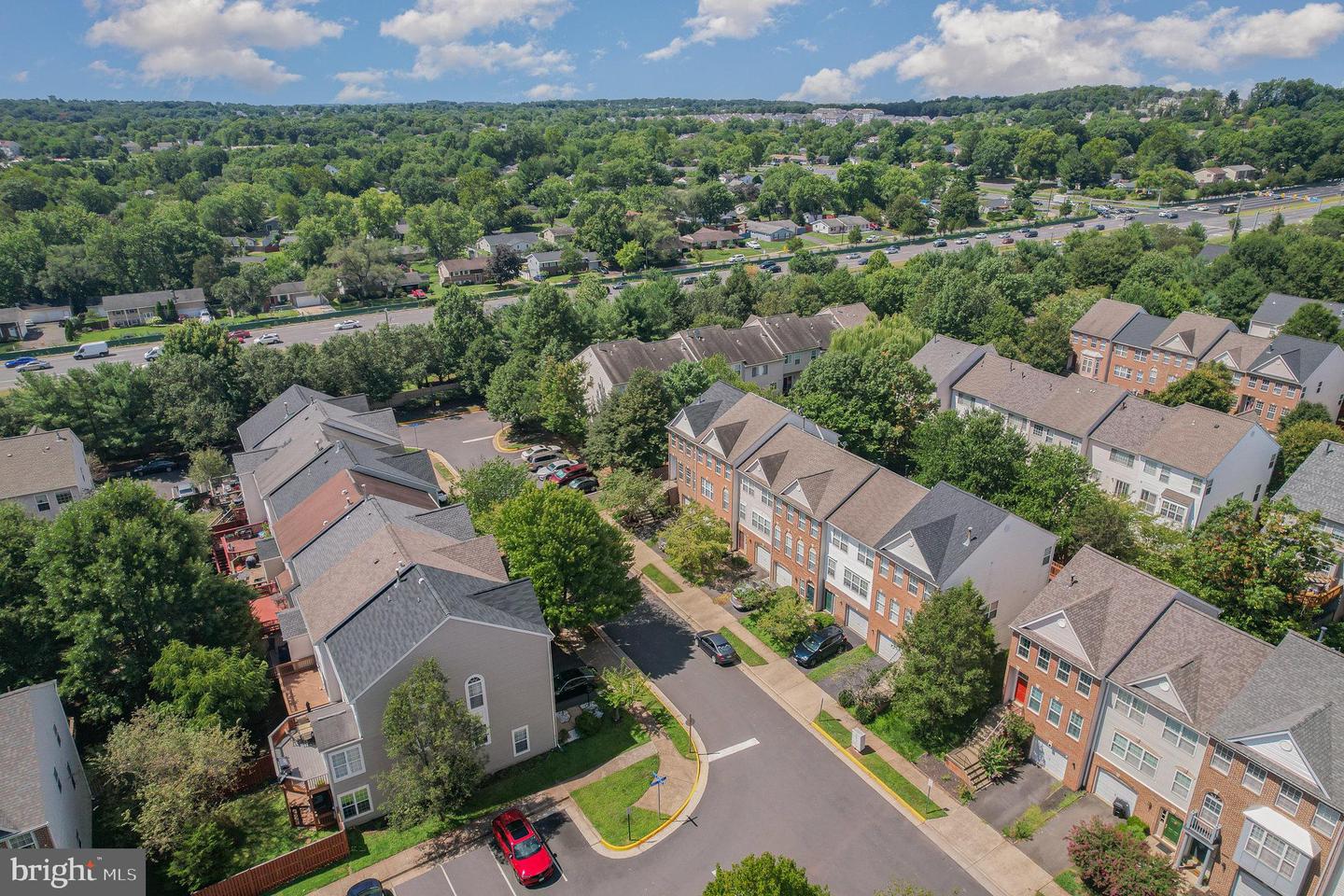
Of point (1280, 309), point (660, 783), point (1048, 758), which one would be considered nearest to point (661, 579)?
point (660, 783)

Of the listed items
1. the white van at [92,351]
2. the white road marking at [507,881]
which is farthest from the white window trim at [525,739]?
the white van at [92,351]

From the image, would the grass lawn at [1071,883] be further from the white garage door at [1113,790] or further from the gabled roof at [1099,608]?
the gabled roof at [1099,608]

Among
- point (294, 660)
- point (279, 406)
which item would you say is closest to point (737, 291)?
point (279, 406)

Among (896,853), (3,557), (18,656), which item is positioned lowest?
(896,853)

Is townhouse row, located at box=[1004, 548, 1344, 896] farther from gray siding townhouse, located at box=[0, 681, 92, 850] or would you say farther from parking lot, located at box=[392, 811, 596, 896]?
gray siding townhouse, located at box=[0, 681, 92, 850]

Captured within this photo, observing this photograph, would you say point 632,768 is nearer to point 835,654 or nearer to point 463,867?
point 463,867

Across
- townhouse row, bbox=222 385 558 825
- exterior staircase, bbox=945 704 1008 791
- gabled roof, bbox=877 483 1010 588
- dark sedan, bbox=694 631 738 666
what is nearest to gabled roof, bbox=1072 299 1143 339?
gabled roof, bbox=877 483 1010 588
